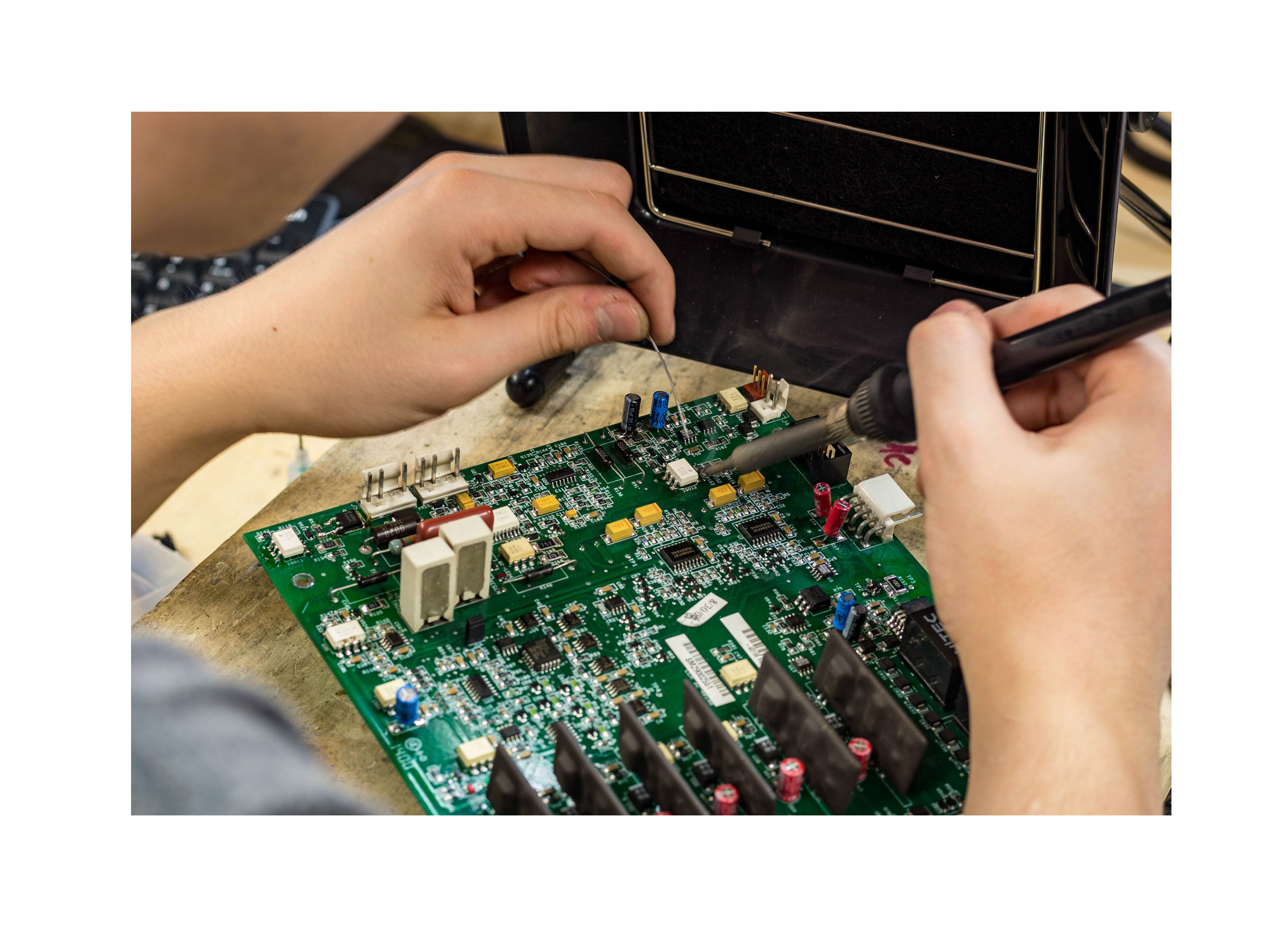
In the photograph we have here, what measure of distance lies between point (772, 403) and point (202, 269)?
1.99 metres

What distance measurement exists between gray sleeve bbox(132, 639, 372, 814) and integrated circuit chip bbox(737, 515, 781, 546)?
2.87 feet

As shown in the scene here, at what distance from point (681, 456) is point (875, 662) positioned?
24.4 inches

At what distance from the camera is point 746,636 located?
6.84 feet

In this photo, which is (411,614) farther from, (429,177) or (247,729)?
(429,177)

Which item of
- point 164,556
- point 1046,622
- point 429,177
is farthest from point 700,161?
point 164,556

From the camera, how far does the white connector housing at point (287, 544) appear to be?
7.20 feet

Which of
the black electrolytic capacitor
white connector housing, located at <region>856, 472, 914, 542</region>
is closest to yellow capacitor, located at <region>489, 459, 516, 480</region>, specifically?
the black electrolytic capacitor

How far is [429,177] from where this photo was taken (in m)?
2.13

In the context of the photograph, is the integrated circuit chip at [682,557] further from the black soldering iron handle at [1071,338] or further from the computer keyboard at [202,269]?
the computer keyboard at [202,269]

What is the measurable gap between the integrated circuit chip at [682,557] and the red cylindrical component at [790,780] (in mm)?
472

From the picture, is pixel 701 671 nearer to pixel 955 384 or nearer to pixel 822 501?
pixel 822 501

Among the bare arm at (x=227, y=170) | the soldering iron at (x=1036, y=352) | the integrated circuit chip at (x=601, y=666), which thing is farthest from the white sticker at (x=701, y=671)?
the bare arm at (x=227, y=170)

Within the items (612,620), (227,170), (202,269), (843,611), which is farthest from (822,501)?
(202,269)
